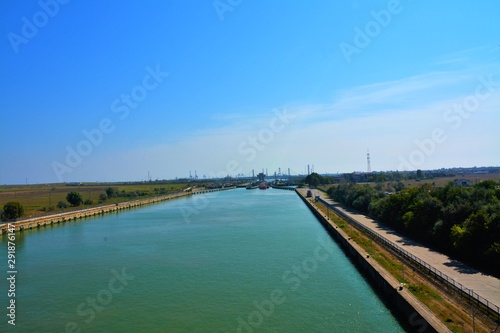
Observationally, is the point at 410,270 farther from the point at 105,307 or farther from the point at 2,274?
the point at 2,274

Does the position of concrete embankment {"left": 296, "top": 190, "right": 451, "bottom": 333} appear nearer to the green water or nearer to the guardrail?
the green water

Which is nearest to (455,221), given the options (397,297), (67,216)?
(397,297)

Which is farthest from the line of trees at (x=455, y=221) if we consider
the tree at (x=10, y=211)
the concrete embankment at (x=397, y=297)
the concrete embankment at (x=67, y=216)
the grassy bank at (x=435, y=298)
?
the tree at (x=10, y=211)

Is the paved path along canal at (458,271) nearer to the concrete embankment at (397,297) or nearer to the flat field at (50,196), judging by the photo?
the concrete embankment at (397,297)

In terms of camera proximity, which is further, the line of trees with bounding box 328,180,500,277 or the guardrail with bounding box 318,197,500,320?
the line of trees with bounding box 328,180,500,277

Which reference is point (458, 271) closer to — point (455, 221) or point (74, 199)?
point (455, 221)

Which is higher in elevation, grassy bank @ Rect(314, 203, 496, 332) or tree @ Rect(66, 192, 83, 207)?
tree @ Rect(66, 192, 83, 207)

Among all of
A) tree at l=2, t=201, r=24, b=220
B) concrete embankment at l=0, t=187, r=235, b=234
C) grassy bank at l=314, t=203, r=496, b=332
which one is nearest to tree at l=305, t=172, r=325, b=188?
concrete embankment at l=0, t=187, r=235, b=234
